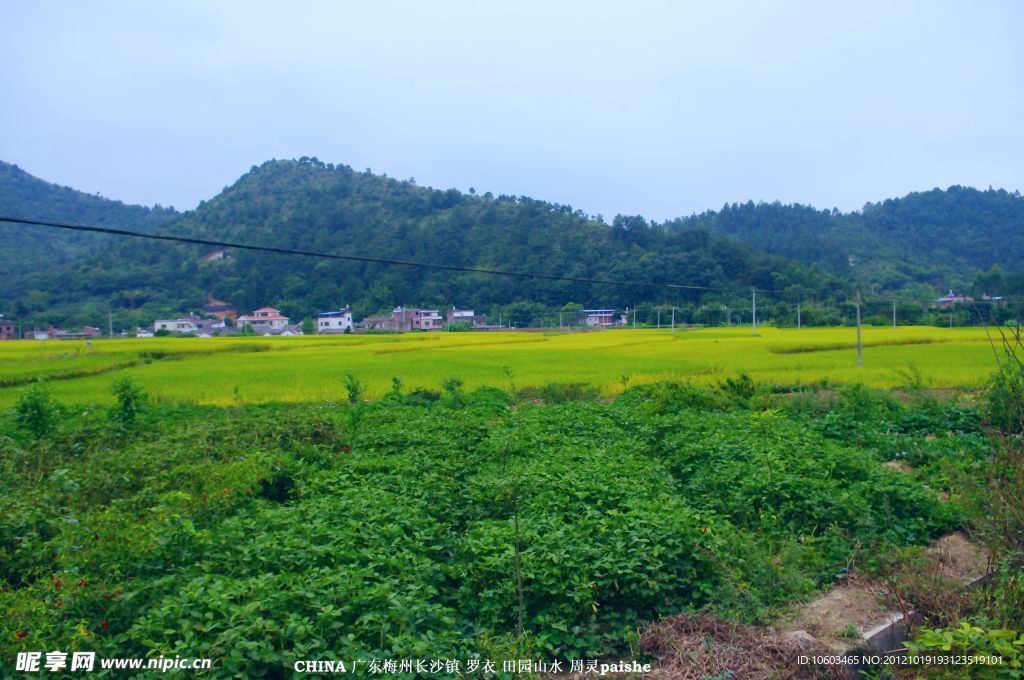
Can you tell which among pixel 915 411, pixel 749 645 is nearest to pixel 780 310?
pixel 915 411

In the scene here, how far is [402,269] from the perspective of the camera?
175 feet

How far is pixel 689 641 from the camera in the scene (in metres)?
4.42

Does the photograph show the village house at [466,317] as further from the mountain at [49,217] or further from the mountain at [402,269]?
the mountain at [49,217]

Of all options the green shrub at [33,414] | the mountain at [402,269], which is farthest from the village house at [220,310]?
the green shrub at [33,414]

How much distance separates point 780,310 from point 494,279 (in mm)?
22516

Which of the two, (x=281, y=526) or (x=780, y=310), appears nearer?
(x=281, y=526)

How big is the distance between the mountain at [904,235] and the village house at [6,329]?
199 ft

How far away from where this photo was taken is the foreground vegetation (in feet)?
13.0

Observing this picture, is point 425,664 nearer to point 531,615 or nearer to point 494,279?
point 531,615

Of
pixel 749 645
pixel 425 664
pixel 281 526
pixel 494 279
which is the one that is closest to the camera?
pixel 425 664

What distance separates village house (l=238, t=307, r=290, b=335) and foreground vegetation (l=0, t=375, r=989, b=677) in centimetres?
4045

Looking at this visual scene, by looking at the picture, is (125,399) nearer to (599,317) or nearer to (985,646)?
(985,646)

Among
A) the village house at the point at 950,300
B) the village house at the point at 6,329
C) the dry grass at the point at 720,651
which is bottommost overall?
the dry grass at the point at 720,651

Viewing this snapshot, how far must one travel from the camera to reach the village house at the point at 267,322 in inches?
1938
